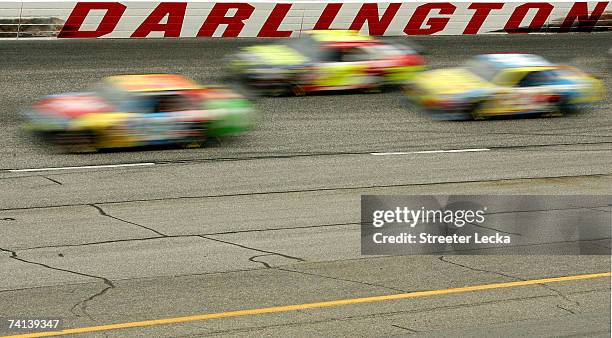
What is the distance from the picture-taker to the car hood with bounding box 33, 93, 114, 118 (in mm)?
18997

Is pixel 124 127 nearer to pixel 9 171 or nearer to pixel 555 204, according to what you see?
pixel 9 171

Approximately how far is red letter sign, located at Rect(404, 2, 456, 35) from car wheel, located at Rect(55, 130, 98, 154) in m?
15.7

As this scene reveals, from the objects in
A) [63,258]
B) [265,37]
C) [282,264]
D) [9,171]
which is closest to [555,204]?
[282,264]

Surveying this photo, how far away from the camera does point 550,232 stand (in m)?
14.0

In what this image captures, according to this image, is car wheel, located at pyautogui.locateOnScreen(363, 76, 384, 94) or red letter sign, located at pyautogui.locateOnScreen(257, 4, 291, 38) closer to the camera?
car wheel, located at pyautogui.locateOnScreen(363, 76, 384, 94)

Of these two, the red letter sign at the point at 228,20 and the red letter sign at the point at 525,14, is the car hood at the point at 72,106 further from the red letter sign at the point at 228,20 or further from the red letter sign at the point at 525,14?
the red letter sign at the point at 525,14

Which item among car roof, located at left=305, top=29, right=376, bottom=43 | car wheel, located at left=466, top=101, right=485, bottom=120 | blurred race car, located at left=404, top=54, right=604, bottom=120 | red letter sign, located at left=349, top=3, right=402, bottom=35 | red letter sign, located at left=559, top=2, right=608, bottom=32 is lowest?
car wheel, located at left=466, top=101, right=485, bottom=120

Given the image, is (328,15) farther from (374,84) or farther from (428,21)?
(374,84)

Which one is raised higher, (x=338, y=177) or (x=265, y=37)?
(x=265, y=37)

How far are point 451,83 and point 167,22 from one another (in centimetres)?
1102

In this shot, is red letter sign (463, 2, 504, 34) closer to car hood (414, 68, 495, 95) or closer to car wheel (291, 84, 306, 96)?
car wheel (291, 84, 306, 96)

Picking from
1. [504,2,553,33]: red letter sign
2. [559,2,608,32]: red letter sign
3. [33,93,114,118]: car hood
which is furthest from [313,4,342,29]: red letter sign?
[33,93,114,118]: car hood

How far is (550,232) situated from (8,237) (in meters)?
6.63

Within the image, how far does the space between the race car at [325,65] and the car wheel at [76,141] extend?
19.5ft
